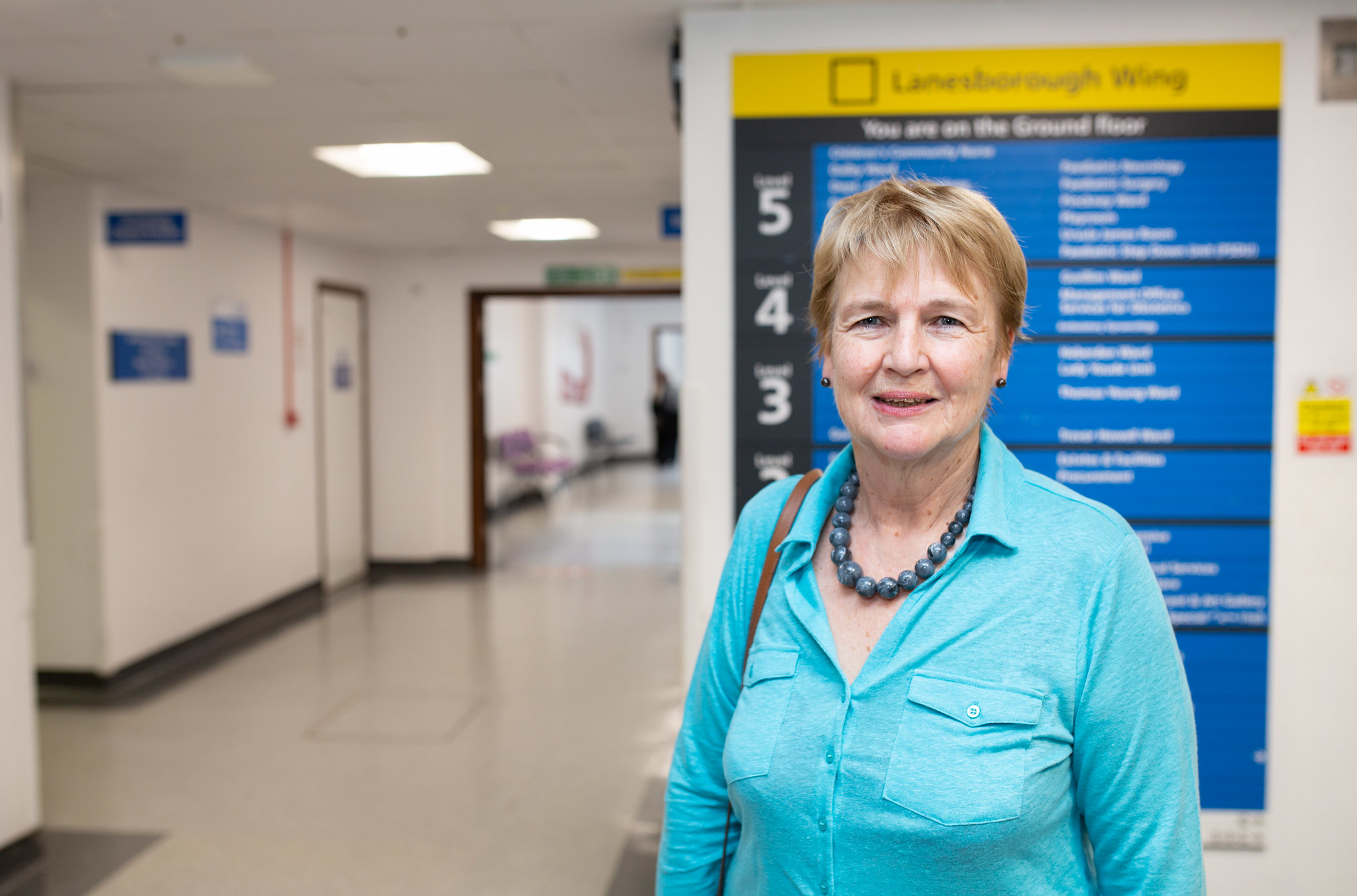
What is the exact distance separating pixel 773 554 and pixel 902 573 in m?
0.18

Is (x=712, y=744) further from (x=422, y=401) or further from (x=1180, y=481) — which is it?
(x=422, y=401)

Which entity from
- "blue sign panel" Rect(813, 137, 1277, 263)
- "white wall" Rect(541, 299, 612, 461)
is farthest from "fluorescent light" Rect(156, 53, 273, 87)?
"white wall" Rect(541, 299, 612, 461)

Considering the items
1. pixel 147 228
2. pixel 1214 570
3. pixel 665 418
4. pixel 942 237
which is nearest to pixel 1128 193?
pixel 1214 570

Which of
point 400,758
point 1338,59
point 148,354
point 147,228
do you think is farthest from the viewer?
point 148,354

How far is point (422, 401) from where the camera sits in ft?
27.9

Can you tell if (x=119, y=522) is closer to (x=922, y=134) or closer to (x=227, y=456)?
(x=227, y=456)

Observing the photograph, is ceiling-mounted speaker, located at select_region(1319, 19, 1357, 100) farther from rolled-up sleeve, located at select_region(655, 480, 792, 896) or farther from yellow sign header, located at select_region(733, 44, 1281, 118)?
rolled-up sleeve, located at select_region(655, 480, 792, 896)

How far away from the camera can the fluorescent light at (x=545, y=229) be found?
6.94 metres

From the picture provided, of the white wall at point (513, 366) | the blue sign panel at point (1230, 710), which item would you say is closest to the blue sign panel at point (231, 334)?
the white wall at point (513, 366)

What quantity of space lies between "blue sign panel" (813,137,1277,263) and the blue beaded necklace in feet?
5.27

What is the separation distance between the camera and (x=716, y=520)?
2.88m

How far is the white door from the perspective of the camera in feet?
25.8

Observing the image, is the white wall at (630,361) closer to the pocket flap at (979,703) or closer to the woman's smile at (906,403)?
the woman's smile at (906,403)

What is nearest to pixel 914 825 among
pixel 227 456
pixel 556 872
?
pixel 556 872
